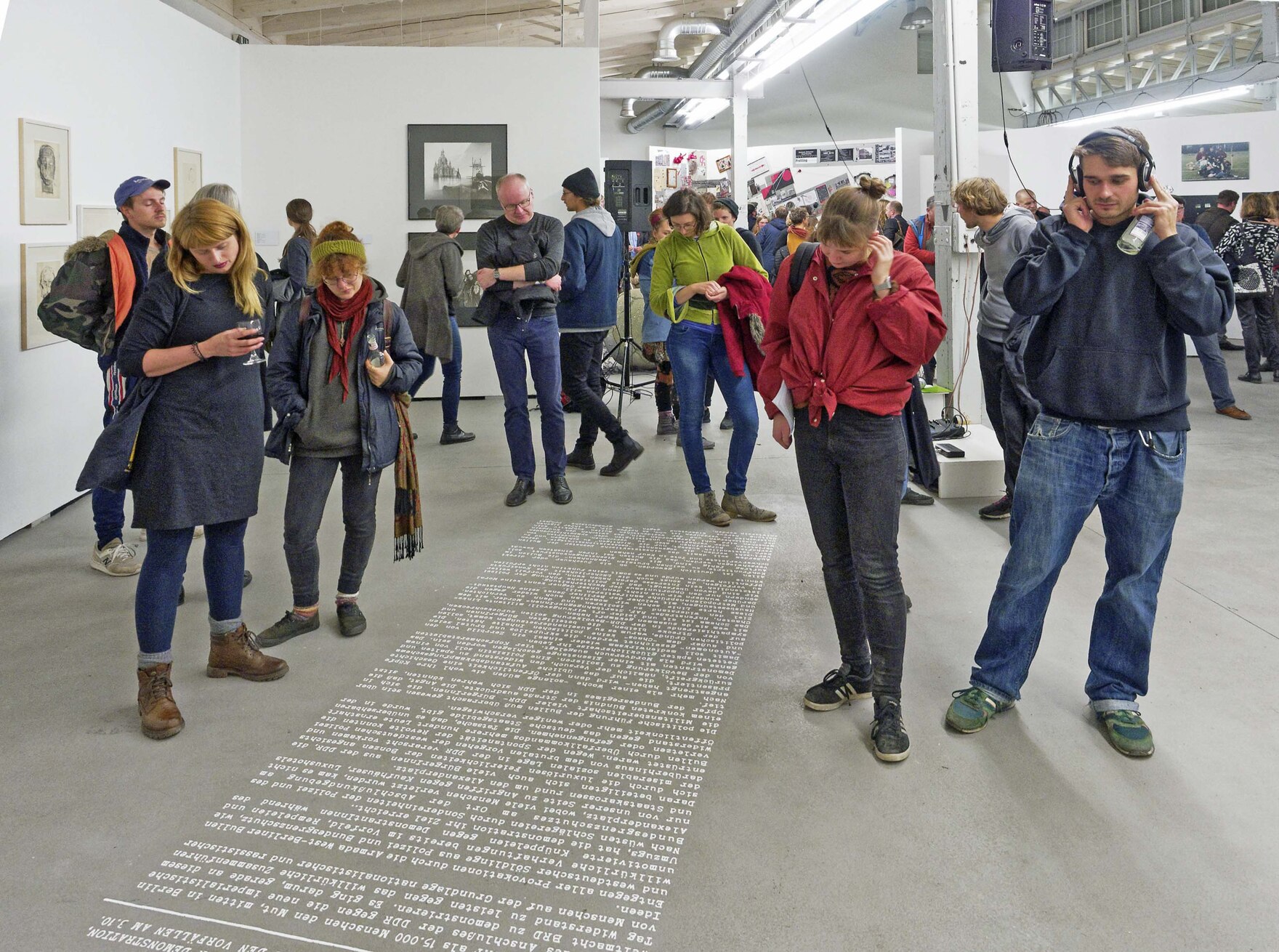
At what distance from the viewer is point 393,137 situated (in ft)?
28.8

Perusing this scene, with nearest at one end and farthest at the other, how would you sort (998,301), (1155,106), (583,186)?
1. (998,301)
2. (583,186)
3. (1155,106)

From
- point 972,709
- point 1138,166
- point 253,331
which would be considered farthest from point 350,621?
point 1138,166

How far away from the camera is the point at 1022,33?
5.54 metres

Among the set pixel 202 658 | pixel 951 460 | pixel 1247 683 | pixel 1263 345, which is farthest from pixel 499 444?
pixel 1263 345

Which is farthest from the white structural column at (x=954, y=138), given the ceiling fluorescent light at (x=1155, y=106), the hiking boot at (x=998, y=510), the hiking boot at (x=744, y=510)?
the ceiling fluorescent light at (x=1155, y=106)

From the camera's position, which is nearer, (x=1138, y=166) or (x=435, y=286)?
(x=1138, y=166)

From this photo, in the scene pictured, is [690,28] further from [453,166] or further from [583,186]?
[583,186]

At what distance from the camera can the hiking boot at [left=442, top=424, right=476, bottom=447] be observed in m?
7.19

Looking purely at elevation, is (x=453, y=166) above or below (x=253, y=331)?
above

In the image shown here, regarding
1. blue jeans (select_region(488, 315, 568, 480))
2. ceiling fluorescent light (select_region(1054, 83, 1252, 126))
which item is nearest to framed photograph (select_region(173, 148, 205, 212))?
blue jeans (select_region(488, 315, 568, 480))

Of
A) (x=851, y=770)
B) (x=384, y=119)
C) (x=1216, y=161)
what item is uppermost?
(x=1216, y=161)

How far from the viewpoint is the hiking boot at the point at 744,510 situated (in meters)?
5.16

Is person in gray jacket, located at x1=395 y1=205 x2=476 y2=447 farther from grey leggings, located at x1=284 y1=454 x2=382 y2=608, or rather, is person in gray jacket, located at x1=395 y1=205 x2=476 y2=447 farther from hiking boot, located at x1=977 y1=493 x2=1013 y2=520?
hiking boot, located at x1=977 y1=493 x2=1013 y2=520

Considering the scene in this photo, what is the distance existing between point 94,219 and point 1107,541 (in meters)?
5.25
